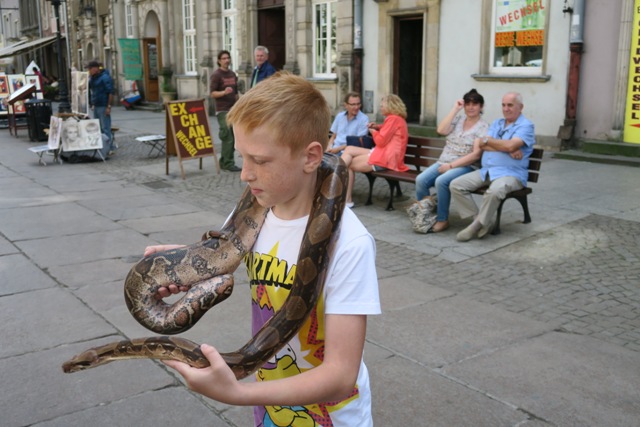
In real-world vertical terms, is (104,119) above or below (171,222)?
above

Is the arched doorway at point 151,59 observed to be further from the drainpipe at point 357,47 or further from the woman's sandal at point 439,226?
the woman's sandal at point 439,226

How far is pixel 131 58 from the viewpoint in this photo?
29719 millimetres

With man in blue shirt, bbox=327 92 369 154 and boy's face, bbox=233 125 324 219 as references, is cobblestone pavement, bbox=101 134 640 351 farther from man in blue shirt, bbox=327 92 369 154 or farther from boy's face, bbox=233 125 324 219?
boy's face, bbox=233 125 324 219

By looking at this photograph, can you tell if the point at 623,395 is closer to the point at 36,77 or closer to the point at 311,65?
the point at 311,65

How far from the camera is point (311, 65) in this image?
19859 mm

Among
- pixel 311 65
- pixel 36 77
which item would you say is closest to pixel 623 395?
pixel 311 65

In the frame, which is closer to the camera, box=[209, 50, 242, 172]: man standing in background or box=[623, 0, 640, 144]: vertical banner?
box=[623, 0, 640, 144]: vertical banner

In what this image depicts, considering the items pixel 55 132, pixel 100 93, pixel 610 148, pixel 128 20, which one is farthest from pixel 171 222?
pixel 128 20

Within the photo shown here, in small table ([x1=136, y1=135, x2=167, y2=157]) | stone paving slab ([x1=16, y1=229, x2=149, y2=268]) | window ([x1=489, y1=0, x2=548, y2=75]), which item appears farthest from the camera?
small table ([x1=136, y1=135, x2=167, y2=157])

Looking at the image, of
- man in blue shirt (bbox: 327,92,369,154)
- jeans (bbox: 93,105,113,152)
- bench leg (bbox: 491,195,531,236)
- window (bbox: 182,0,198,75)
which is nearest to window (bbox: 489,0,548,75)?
man in blue shirt (bbox: 327,92,369,154)

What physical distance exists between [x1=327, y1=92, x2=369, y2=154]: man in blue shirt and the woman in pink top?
1.25ft

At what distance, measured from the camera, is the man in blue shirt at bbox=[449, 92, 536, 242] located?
748 centimetres

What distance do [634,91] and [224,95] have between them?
24.8ft

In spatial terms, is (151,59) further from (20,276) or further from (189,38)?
(20,276)
